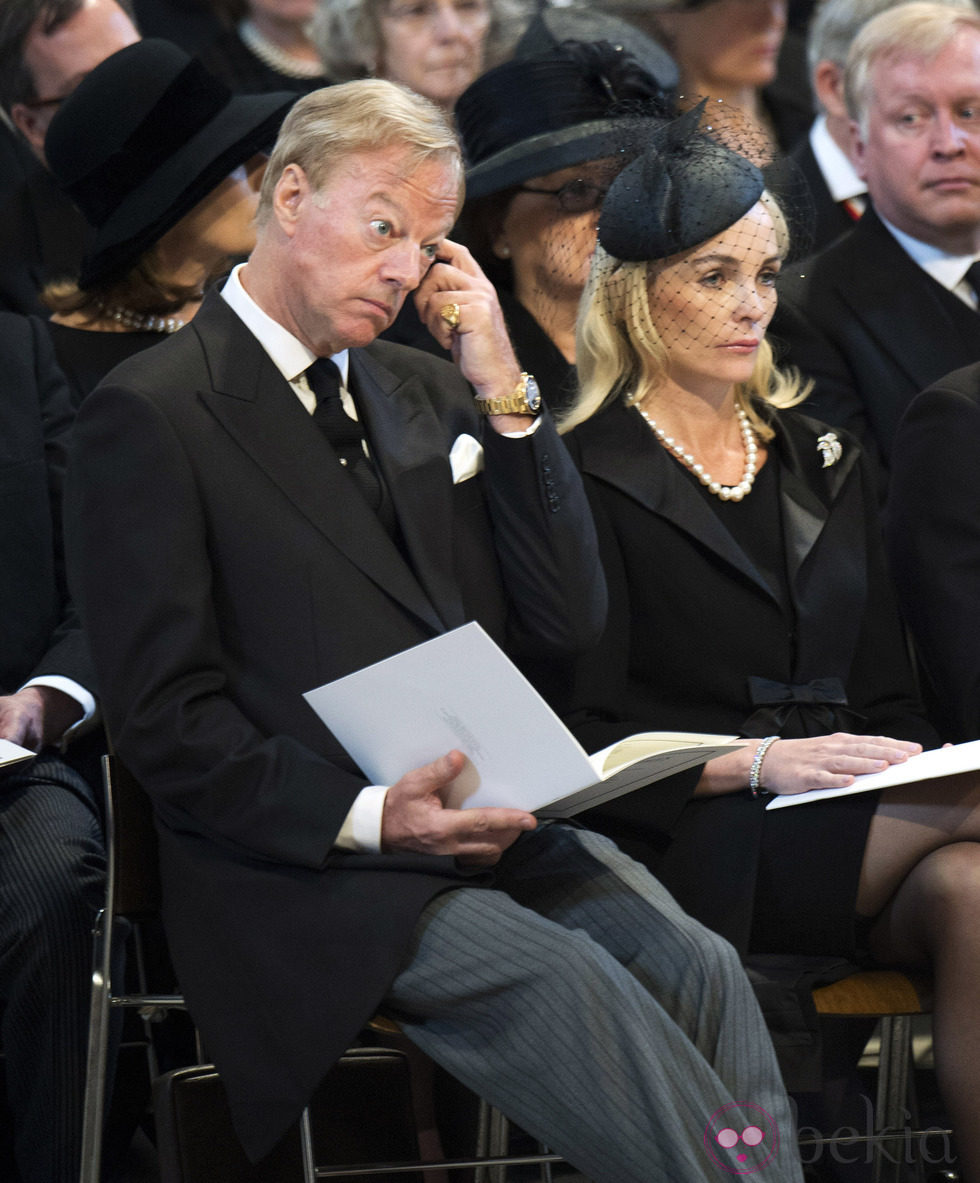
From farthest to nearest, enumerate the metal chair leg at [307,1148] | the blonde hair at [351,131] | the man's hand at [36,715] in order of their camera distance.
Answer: the man's hand at [36,715] < the blonde hair at [351,131] < the metal chair leg at [307,1148]

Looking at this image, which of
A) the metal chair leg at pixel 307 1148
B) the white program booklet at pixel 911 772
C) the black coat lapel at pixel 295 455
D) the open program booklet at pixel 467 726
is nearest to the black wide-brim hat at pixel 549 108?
the black coat lapel at pixel 295 455

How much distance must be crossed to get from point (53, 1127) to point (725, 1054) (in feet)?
3.44

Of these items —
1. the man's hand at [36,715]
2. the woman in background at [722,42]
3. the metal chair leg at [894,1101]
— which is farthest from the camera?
the woman in background at [722,42]

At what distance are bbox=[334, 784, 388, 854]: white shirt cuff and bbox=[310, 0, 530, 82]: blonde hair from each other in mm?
2614

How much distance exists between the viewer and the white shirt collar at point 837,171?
430 centimetres

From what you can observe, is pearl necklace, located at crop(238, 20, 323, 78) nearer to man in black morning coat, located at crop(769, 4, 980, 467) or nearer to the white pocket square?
man in black morning coat, located at crop(769, 4, 980, 467)

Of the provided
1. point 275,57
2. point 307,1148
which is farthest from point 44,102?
point 307,1148

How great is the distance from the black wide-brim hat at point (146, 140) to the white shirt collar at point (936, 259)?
1440mm

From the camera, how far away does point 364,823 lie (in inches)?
86.0

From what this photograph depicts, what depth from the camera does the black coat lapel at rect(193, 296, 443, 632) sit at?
2332 mm

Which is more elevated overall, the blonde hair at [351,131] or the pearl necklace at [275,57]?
the pearl necklace at [275,57]

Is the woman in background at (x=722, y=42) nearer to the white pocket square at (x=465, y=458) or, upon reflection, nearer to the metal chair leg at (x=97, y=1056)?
the white pocket square at (x=465, y=458)

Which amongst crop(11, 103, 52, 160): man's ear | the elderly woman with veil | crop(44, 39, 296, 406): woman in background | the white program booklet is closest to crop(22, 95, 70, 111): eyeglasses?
crop(11, 103, 52, 160): man's ear

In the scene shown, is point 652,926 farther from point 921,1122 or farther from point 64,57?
point 64,57
